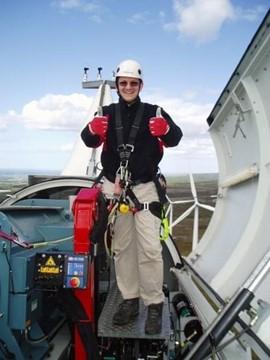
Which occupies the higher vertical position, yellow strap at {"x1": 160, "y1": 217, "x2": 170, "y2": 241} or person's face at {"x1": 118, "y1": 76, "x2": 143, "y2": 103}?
person's face at {"x1": 118, "y1": 76, "x2": 143, "y2": 103}

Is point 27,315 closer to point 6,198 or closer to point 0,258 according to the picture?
point 0,258

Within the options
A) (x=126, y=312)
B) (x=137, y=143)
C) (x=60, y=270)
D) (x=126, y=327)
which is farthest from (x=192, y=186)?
(x=60, y=270)

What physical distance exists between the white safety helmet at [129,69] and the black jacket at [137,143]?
243 mm

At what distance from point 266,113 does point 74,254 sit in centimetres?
187

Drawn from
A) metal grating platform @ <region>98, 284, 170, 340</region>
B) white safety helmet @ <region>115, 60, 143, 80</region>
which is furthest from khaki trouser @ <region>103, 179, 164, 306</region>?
white safety helmet @ <region>115, 60, 143, 80</region>

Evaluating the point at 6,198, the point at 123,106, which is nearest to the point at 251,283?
the point at 123,106

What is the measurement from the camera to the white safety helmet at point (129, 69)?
3.59m

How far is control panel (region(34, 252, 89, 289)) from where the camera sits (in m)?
3.19

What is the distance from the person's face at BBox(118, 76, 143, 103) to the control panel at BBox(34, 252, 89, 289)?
1470 mm

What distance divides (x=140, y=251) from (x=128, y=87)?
1.46 metres

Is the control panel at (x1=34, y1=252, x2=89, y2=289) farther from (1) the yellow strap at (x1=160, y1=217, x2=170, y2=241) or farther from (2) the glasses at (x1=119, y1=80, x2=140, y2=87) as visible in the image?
(2) the glasses at (x1=119, y1=80, x2=140, y2=87)

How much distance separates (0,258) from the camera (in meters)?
3.18

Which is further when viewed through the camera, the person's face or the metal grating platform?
the person's face

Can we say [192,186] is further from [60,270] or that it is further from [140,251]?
[60,270]
